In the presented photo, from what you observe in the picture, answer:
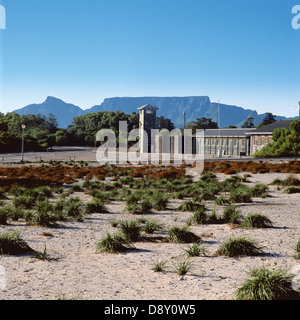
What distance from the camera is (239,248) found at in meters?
7.69

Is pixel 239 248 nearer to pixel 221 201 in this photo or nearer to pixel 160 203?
pixel 160 203

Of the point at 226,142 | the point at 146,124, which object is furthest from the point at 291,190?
the point at 146,124

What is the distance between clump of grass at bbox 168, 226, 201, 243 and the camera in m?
8.91

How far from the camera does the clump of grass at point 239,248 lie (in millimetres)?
7613

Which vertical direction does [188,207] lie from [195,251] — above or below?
above

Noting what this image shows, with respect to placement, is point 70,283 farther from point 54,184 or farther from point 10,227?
point 54,184

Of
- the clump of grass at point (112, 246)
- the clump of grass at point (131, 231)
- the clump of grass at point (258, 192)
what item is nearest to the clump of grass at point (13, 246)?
the clump of grass at point (112, 246)

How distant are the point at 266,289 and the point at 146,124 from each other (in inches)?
2328

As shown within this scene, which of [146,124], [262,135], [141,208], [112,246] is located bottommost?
[112,246]

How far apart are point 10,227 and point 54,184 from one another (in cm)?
878

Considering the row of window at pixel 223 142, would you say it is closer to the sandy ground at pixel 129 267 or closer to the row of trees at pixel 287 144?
the row of trees at pixel 287 144

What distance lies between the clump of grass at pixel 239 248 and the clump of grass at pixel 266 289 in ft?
7.15

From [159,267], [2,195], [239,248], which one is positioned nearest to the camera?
[159,267]

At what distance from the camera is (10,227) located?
34.9ft
